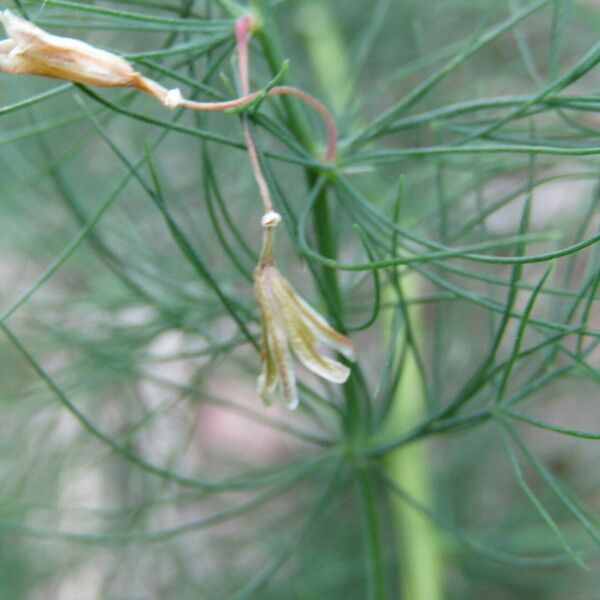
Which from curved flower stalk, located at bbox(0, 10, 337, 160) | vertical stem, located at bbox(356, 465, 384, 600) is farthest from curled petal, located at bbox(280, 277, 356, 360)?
vertical stem, located at bbox(356, 465, 384, 600)

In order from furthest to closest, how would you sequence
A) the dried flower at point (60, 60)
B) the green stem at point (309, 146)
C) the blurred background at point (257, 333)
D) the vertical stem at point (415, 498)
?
the vertical stem at point (415, 498) < the blurred background at point (257, 333) < the green stem at point (309, 146) < the dried flower at point (60, 60)

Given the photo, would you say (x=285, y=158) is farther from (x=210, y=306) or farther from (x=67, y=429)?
(x=67, y=429)

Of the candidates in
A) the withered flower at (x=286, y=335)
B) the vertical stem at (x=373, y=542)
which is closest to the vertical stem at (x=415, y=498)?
the vertical stem at (x=373, y=542)

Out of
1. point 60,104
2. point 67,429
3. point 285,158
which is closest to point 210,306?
point 285,158

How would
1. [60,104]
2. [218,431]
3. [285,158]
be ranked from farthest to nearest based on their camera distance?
[218,431] < [60,104] < [285,158]

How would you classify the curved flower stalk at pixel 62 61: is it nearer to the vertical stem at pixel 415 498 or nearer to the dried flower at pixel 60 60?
the dried flower at pixel 60 60

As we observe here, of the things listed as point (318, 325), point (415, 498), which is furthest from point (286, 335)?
point (415, 498)
